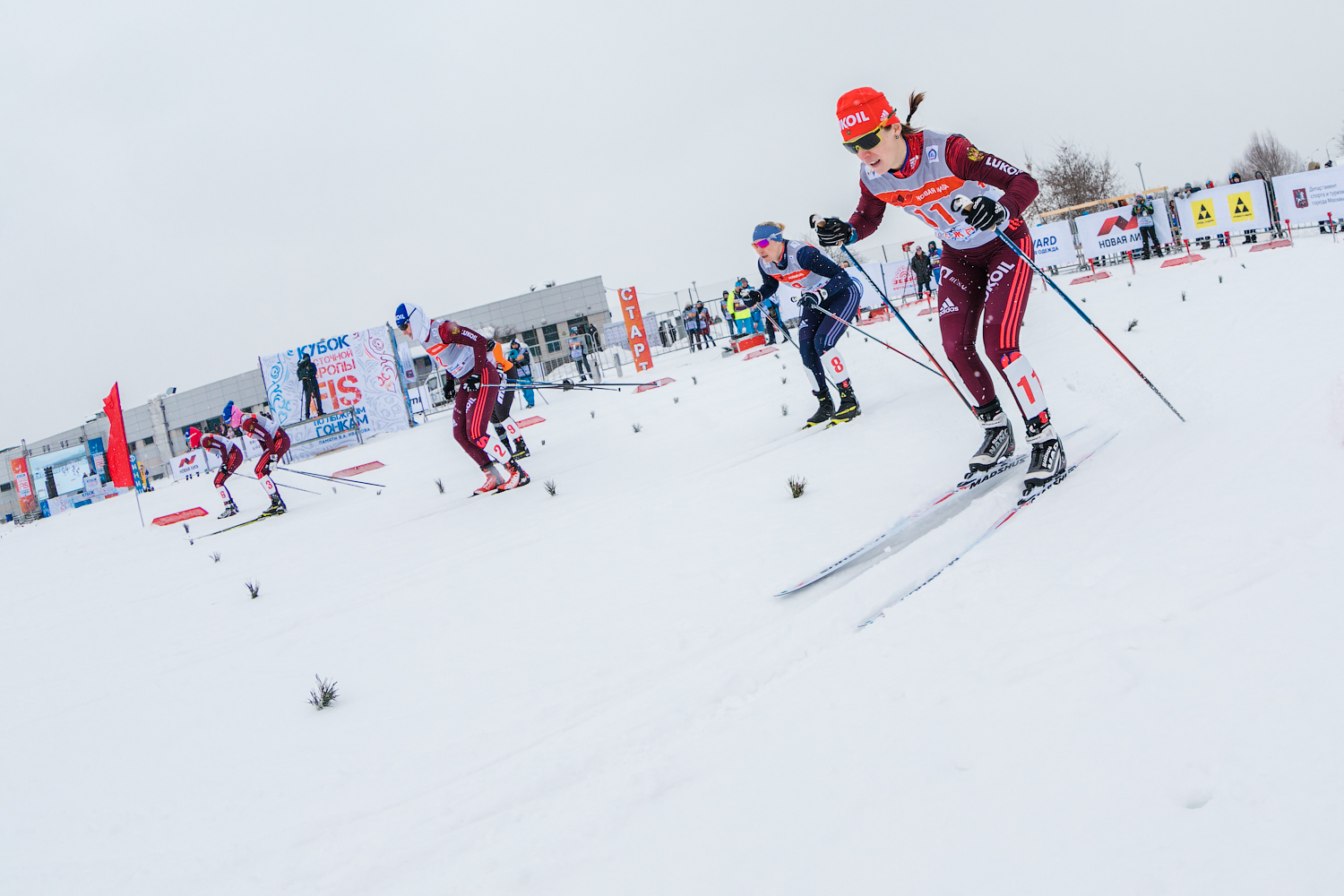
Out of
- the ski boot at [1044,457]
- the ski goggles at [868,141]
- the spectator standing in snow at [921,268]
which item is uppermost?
the spectator standing in snow at [921,268]

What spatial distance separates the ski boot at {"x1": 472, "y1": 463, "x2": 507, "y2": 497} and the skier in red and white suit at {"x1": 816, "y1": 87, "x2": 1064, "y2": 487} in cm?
473

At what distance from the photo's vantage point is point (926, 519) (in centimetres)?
382

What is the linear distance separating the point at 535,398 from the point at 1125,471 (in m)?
16.0

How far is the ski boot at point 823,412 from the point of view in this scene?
741 centimetres

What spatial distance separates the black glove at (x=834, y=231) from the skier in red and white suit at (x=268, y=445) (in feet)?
29.5

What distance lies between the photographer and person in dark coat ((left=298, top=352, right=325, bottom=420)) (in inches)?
813

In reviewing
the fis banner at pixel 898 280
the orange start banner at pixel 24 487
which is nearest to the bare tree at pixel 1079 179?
the fis banner at pixel 898 280

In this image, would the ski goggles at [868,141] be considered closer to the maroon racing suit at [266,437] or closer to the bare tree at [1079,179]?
the maroon racing suit at [266,437]

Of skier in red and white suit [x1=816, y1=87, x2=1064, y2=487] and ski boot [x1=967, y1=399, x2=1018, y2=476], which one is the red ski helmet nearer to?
skier in red and white suit [x1=816, y1=87, x2=1064, y2=487]

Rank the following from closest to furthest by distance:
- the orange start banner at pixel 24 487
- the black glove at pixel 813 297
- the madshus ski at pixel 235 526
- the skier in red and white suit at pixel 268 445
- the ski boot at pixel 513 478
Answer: the black glove at pixel 813 297 → the ski boot at pixel 513 478 → the madshus ski at pixel 235 526 → the skier in red and white suit at pixel 268 445 → the orange start banner at pixel 24 487

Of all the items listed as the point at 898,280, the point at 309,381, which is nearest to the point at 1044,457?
the point at 309,381

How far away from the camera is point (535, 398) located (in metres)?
18.5

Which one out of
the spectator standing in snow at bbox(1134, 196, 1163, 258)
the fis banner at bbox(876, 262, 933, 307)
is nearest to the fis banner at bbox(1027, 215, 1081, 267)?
the spectator standing in snow at bbox(1134, 196, 1163, 258)

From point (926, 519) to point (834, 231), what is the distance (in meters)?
1.93
